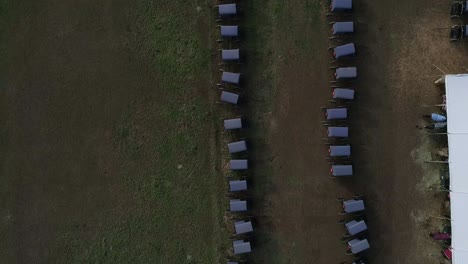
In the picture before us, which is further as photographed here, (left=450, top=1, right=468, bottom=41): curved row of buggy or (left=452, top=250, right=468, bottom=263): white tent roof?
(left=450, top=1, right=468, bottom=41): curved row of buggy

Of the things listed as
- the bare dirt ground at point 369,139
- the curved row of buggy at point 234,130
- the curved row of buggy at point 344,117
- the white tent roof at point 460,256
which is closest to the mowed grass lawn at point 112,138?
the curved row of buggy at point 234,130

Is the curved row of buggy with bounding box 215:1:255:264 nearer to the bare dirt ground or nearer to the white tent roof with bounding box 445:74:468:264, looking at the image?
the bare dirt ground

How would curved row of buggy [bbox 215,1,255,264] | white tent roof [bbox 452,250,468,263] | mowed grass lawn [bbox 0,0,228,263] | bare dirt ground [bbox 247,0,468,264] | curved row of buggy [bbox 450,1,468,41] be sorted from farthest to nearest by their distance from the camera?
mowed grass lawn [bbox 0,0,228,263] → bare dirt ground [bbox 247,0,468,264] → curved row of buggy [bbox 215,1,255,264] → curved row of buggy [bbox 450,1,468,41] → white tent roof [bbox 452,250,468,263]

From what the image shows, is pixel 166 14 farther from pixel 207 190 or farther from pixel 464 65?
pixel 464 65

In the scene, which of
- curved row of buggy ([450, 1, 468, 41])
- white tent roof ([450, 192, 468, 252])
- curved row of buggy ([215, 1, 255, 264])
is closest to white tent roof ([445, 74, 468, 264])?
white tent roof ([450, 192, 468, 252])

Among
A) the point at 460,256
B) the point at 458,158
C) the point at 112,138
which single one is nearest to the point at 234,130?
the point at 112,138

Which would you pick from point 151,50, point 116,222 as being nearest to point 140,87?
point 151,50

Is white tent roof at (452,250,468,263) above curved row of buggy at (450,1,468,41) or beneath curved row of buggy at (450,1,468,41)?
beneath
